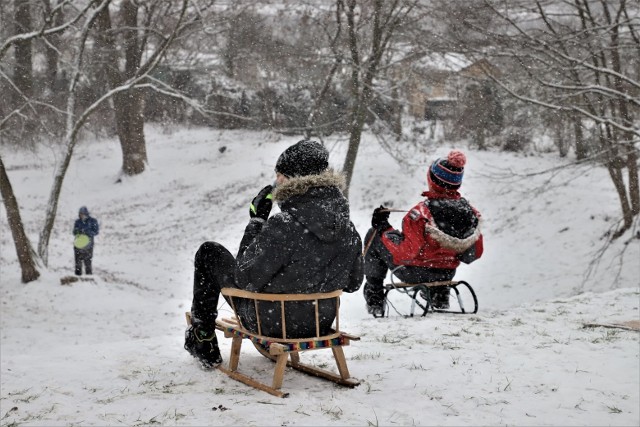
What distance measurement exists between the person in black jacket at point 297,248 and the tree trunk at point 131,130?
23421mm

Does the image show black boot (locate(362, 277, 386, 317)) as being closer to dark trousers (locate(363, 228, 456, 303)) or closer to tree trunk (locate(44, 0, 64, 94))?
dark trousers (locate(363, 228, 456, 303))

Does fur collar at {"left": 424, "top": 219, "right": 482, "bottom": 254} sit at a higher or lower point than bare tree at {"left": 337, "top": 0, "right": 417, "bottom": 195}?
lower

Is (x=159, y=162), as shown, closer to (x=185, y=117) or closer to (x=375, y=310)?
(x=185, y=117)

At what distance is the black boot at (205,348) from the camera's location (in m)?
4.65

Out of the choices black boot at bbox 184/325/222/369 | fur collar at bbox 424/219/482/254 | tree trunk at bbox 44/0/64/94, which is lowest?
black boot at bbox 184/325/222/369

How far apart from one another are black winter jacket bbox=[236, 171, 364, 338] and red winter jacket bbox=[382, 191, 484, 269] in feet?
8.52

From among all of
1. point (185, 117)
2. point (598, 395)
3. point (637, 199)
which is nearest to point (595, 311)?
point (598, 395)

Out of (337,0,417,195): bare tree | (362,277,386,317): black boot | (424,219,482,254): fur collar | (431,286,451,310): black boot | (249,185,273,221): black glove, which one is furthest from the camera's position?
(337,0,417,195): bare tree

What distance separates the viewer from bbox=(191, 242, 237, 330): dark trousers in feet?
14.1

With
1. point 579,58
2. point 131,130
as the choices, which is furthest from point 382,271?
point 131,130

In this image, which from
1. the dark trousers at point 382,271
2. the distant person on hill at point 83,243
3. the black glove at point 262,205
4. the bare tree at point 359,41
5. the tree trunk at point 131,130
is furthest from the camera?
the tree trunk at point 131,130

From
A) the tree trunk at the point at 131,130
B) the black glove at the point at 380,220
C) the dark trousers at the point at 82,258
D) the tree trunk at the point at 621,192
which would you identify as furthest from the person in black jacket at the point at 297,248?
the tree trunk at the point at 131,130

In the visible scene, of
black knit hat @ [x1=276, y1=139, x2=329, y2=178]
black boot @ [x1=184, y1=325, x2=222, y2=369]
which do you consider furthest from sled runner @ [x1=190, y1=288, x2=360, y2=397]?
black knit hat @ [x1=276, y1=139, x2=329, y2=178]

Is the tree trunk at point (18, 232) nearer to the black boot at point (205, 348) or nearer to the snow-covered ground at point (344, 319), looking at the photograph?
the snow-covered ground at point (344, 319)
